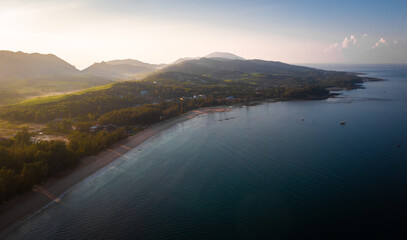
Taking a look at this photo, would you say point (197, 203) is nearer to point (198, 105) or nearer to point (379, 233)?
point (379, 233)

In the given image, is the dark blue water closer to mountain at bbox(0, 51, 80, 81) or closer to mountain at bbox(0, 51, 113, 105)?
mountain at bbox(0, 51, 113, 105)

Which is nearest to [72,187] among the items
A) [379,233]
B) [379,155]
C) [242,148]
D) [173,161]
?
[173,161]

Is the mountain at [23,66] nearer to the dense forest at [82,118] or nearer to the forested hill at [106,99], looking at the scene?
the forested hill at [106,99]

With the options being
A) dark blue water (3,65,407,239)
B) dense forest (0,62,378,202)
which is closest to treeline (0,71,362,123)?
dense forest (0,62,378,202)

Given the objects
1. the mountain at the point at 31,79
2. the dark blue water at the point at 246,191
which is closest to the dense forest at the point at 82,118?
the dark blue water at the point at 246,191

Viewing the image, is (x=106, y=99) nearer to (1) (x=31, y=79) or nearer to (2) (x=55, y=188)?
(2) (x=55, y=188)
